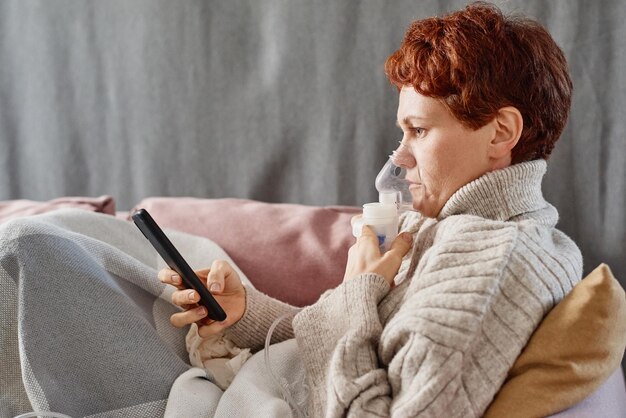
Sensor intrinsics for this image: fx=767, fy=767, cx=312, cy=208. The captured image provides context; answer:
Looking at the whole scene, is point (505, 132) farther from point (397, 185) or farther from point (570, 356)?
point (570, 356)

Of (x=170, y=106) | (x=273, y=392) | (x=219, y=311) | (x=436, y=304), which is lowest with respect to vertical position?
(x=273, y=392)

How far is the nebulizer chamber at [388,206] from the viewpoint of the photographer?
131 cm

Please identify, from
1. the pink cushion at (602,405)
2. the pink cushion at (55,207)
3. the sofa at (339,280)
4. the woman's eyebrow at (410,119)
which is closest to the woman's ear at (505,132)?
the woman's eyebrow at (410,119)

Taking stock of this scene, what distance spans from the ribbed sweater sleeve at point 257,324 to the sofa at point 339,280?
0.62 feet

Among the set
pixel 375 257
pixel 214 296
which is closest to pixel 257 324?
pixel 214 296

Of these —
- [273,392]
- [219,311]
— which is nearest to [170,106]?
[219,311]

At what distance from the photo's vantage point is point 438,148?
1.27m

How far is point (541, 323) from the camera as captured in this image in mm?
1102

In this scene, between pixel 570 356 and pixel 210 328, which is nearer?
pixel 570 356

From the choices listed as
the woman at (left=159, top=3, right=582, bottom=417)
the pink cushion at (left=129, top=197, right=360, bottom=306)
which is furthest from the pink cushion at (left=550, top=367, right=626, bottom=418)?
the pink cushion at (left=129, top=197, right=360, bottom=306)

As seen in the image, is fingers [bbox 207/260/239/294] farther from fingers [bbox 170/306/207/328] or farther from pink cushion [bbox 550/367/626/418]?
pink cushion [bbox 550/367/626/418]

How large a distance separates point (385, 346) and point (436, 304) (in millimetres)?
99

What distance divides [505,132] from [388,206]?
230mm

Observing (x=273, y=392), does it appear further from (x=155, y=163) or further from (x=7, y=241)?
(x=155, y=163)
